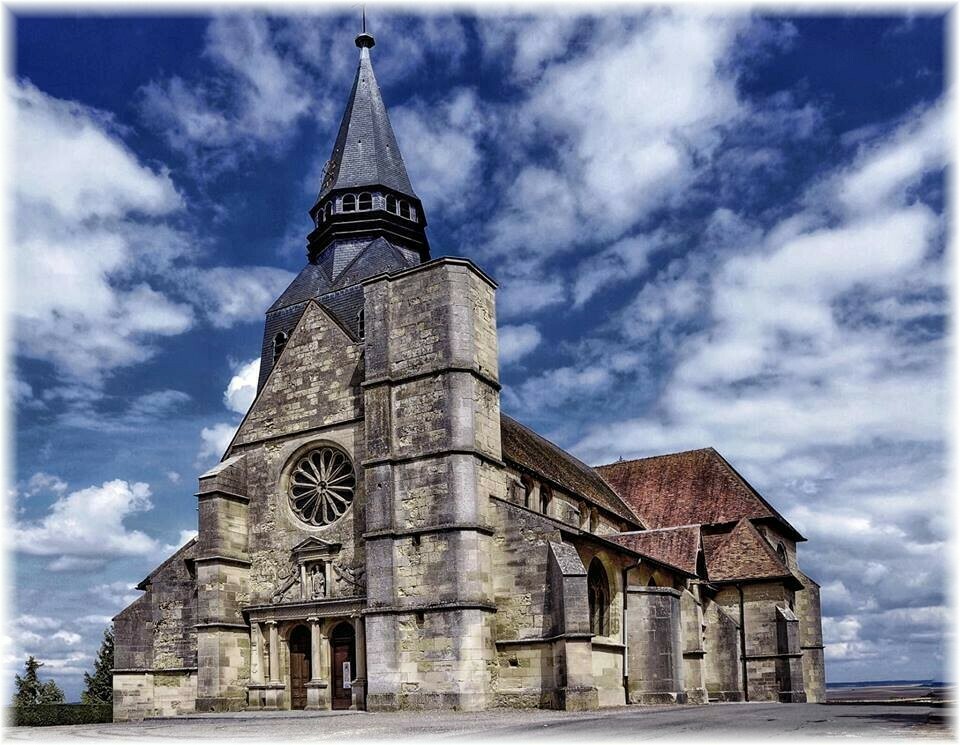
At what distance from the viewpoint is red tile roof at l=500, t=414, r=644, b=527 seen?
31561mm

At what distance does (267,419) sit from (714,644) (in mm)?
16832

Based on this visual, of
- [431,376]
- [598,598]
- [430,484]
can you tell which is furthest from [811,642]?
[431,376]

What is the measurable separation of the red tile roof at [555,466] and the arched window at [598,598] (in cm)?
391

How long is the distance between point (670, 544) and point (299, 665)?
1292 cm

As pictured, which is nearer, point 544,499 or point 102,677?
point 544,499

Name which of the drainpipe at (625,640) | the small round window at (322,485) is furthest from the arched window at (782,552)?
the small round window at (322,485)

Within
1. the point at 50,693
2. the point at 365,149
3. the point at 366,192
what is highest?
the point at 365,149

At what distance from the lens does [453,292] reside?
87.7 feet

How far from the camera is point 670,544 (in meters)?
33.1

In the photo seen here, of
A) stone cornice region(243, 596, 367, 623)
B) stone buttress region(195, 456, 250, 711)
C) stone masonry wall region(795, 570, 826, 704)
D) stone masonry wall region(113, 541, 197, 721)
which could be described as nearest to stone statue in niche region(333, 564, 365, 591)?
stone cornice region(243, 596, 367, 623)

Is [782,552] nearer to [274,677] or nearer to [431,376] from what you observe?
[431,376]

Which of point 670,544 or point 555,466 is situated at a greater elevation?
point 555,466

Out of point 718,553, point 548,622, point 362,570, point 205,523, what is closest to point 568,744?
point 548,622

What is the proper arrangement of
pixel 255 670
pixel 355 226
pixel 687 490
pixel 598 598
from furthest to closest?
pixel 687 490
pixel 355 226
pixel 255 670
pixel 598 598
